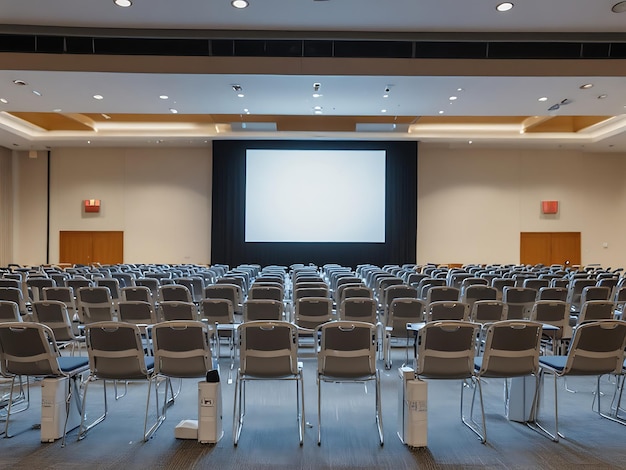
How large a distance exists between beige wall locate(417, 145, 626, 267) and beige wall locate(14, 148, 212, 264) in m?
9.01

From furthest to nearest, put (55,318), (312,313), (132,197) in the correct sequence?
(132,197) < (312,313) < (55,318)

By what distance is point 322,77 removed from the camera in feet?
37.0

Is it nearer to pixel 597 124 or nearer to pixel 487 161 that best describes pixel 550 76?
pixel 597 124

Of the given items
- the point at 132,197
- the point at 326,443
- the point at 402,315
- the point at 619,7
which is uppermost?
the point at 619,7

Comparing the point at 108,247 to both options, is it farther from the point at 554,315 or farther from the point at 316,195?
the point at 554,315

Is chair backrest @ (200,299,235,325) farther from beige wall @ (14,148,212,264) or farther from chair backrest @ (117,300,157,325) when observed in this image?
beige wall @ (14,148,212,264)

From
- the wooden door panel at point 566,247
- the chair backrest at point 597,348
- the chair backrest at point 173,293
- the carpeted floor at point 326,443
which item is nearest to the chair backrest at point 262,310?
the carpeted floor at point 326,443

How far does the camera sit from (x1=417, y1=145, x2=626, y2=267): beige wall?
2158cm

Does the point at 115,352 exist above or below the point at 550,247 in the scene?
below

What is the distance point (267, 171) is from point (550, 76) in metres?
11.6

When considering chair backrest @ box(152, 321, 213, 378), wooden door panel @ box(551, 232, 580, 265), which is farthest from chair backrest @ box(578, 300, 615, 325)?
wooden door panel @ box(551, 232, 580, 265)

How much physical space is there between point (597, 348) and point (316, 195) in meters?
16.3

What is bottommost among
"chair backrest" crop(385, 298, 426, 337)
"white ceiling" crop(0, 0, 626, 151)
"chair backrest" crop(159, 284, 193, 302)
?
"chair backrest" crop(385, 298, 426, 337)

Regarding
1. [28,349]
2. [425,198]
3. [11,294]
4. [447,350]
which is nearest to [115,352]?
[28,349]
